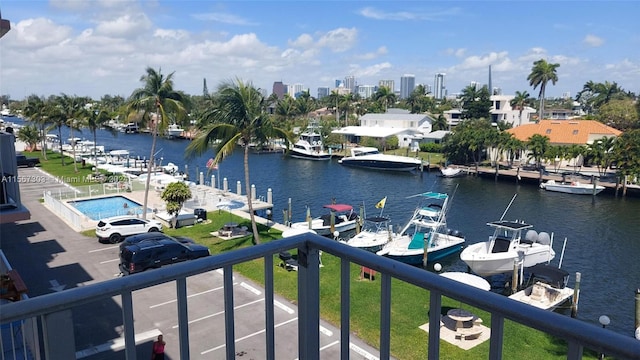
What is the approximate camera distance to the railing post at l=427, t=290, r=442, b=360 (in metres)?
1.96

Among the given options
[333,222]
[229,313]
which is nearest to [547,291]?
[333,222]

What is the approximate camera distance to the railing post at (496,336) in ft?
5.78

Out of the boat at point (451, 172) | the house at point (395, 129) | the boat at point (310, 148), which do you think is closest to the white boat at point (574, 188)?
the boat at point (451, 172)

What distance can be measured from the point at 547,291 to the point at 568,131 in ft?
133

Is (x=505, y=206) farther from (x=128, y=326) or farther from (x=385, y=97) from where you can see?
(x=385, y=97)

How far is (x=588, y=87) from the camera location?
95.6m

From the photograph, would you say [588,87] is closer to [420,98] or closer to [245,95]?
[420,98]

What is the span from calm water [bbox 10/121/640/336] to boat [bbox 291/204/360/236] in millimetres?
3846

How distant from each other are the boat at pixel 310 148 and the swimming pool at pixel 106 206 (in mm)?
29956

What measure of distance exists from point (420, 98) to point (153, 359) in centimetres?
9486

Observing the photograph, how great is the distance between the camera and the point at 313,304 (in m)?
2.59

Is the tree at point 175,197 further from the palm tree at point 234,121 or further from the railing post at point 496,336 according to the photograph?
the railing post at point 496,336

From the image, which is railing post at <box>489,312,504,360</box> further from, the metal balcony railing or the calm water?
the calm water

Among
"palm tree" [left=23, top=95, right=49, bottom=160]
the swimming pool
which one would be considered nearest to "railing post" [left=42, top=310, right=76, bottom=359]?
the swimming pool
